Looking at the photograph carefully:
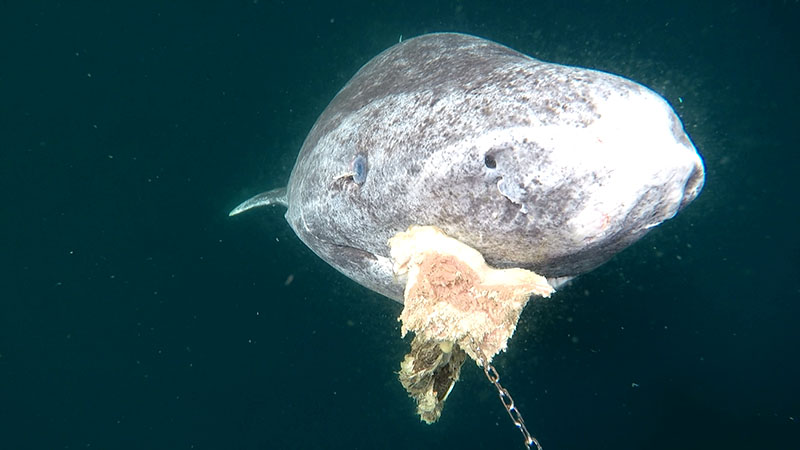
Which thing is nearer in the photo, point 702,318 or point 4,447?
point 702,318

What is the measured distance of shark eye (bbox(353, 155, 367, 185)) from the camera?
3029 mm

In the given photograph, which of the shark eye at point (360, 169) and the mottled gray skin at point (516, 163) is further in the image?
the shark eye at point (360, 169)

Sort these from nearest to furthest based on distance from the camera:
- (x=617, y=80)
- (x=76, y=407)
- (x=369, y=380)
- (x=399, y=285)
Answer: (x=617, y=80), (x=399, y=285), (x=369, y=380), (x=76, y=407)

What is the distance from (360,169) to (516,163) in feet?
3.81

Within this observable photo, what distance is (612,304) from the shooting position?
861 centimetres

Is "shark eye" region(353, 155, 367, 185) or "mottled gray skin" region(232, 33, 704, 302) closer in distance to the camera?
"mottled gray skin" region(232, 33, 704, 302)

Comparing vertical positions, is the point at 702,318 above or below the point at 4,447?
Result: below

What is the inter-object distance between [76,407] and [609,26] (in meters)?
14.7

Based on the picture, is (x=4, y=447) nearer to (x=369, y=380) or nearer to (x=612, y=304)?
(x=369, y=380)

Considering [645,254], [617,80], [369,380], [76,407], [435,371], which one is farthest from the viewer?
[76,407]

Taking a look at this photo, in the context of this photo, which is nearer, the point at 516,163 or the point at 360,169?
the point at 516,163

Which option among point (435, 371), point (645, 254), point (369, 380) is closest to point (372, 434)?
point (369, 380)

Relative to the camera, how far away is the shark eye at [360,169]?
303 cm

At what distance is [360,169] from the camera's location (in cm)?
305
